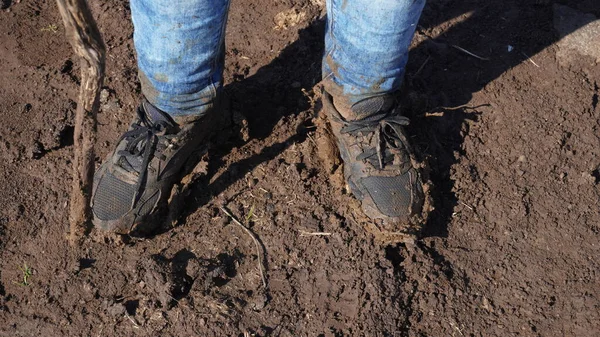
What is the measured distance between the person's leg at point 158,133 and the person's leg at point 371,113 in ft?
1.38

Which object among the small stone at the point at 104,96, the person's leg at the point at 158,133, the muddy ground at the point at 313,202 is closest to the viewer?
the person's leg at the point at 158,133

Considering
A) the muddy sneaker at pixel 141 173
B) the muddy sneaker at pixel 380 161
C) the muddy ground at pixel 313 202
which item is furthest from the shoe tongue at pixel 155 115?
the muddy sneaker at pixel 380 161

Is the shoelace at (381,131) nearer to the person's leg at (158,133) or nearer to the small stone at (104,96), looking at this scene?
the person's leg at (158,133)

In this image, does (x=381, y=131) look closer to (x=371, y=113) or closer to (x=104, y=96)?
(x=371, y=113)

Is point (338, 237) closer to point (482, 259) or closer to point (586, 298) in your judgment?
point (482, 259)

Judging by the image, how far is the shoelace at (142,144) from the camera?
2268 millimetres

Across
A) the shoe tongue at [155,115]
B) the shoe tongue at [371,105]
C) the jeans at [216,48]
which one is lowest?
the shoe tongue at [371,105]

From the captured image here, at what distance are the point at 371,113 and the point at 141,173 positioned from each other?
34.7 inches

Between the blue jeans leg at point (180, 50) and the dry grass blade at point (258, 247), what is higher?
the blue jeans leg at point (180, 50)

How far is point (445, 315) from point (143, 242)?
1140 millimetres

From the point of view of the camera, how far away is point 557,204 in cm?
250

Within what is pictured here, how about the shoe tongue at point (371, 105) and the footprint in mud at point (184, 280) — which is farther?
the shoe tongue at point (371, 105)

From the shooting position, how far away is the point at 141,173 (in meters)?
2.27

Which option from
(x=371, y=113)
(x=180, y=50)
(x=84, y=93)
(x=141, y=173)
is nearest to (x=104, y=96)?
(x=141, y=173)
